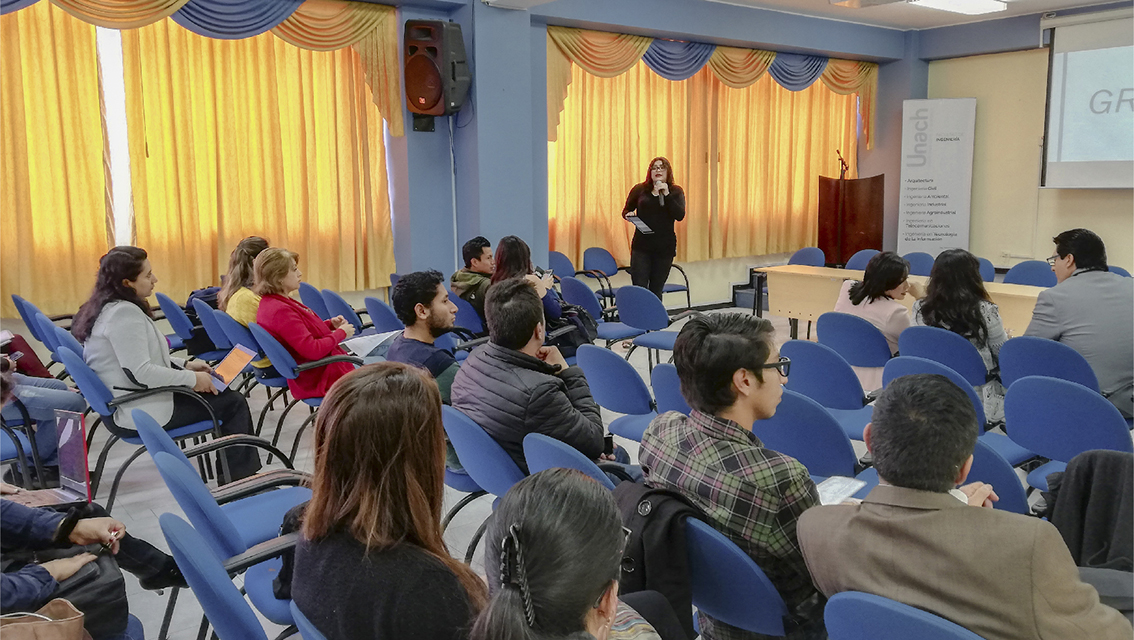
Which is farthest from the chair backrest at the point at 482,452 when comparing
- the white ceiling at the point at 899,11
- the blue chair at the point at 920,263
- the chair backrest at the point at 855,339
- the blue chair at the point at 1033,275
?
the white ceiling at the point at 899,11

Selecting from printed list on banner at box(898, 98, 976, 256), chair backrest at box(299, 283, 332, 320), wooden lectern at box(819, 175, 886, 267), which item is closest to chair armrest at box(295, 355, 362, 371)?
chair backrest at box(299, 283, 332, 320)

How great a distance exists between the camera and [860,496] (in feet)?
7.22

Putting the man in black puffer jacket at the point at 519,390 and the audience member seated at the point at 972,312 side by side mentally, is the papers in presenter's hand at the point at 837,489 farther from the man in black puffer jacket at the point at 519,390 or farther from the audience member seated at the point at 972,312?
the audience member seated at the point at 972,312

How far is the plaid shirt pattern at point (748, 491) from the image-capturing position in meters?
1.71

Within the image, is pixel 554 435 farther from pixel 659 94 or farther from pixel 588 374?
pixel 659 94

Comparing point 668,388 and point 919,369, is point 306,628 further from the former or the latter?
point 919,369

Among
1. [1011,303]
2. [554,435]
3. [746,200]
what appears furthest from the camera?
[746,200]

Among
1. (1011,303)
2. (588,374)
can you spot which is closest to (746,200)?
(1011,303)

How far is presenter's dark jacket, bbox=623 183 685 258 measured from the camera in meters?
7.18

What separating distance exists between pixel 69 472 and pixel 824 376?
8.48 ft

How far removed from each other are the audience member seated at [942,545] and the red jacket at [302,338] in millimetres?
2699

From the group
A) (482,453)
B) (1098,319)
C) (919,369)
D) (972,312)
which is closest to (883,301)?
(972,312)

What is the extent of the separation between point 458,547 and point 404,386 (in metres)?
1.86

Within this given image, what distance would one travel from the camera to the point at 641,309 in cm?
524
